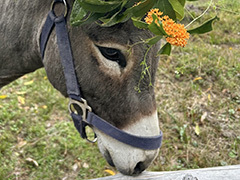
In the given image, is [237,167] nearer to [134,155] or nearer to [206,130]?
[134,155]

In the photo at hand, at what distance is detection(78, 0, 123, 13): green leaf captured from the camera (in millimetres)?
1301

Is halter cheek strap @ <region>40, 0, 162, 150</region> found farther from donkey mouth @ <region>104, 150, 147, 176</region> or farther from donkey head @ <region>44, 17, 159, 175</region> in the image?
donkey mouth @ <region>104, 150, 147, 176</region>

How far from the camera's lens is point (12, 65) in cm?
223

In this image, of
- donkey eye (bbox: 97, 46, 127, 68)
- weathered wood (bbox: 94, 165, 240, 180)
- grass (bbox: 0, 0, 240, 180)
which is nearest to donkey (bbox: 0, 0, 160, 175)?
donkey eye (bbox: 97, 46, 127, 68)

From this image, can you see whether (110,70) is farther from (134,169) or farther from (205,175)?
(205,175)

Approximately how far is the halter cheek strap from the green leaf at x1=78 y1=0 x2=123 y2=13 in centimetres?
41

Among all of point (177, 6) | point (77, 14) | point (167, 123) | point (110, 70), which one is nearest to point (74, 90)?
point (110, 70)

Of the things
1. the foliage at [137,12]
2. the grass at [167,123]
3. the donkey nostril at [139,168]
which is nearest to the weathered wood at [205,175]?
the donkey nostril at [139,168]

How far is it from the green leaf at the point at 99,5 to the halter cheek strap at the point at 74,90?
0.41 meters

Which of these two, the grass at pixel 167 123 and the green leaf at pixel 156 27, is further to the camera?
the grass at pixel 167 123

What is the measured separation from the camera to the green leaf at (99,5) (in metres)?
1.30

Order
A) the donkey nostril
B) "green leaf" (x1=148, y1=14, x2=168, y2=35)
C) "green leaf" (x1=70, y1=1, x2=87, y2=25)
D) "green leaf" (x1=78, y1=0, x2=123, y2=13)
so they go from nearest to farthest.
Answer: "green leaf" (x1=148, y1=14, x2=168, y2=35) < "green leaf" (x1=78, y1=0, x2=123, y2=13) < "green leaf" (x1=70, y1=1, x2=87, y2=25) < the donkey nostril

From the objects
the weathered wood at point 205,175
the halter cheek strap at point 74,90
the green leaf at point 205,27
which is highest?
the green leaf at point 205,27

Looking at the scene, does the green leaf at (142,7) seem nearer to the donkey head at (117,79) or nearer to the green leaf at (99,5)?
the green leaf at (99,5)
